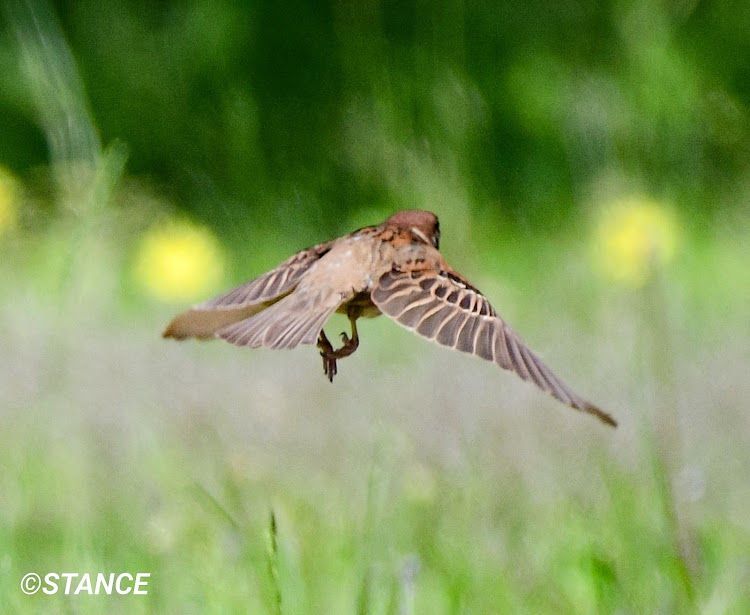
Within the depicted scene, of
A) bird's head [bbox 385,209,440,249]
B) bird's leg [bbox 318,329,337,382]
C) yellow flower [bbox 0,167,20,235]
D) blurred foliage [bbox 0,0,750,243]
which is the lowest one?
bird's leg [bbox 318,329,337,382]

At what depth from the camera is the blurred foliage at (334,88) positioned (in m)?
4.54

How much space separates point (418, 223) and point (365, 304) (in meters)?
0.15

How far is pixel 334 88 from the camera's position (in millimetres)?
5047

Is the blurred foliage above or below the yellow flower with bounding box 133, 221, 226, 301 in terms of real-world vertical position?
above

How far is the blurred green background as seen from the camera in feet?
5.34

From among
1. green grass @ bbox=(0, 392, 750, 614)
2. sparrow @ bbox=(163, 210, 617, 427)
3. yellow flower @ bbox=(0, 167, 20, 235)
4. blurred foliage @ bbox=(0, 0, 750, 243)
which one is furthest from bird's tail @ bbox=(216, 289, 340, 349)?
blurred foliage @ bbox=(0, 0, 750, 243)

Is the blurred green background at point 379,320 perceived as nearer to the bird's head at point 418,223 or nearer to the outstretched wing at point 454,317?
the outstretched wing at point 454,317

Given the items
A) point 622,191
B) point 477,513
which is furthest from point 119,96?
point 477,513

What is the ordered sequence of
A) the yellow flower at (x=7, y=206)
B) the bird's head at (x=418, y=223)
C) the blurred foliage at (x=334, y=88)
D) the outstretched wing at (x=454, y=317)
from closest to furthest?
the outstretched wing at (x=454, y=317), the bird's head at (x=418, y=223), the yellow flower at (x=7, y=206), the blurred foliage at (x=334, y=88)

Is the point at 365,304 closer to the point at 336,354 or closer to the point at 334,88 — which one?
the point at 336,354

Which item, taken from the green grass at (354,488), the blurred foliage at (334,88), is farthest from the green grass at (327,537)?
the blurred foliage at (334,88)

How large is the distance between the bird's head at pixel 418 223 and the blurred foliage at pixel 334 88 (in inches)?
112

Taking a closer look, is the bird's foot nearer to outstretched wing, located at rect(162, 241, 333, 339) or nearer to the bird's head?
outstretched wing, located at rect(162, 241, 333, 339)

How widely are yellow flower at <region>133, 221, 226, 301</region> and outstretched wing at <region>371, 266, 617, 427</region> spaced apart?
2.40 m
